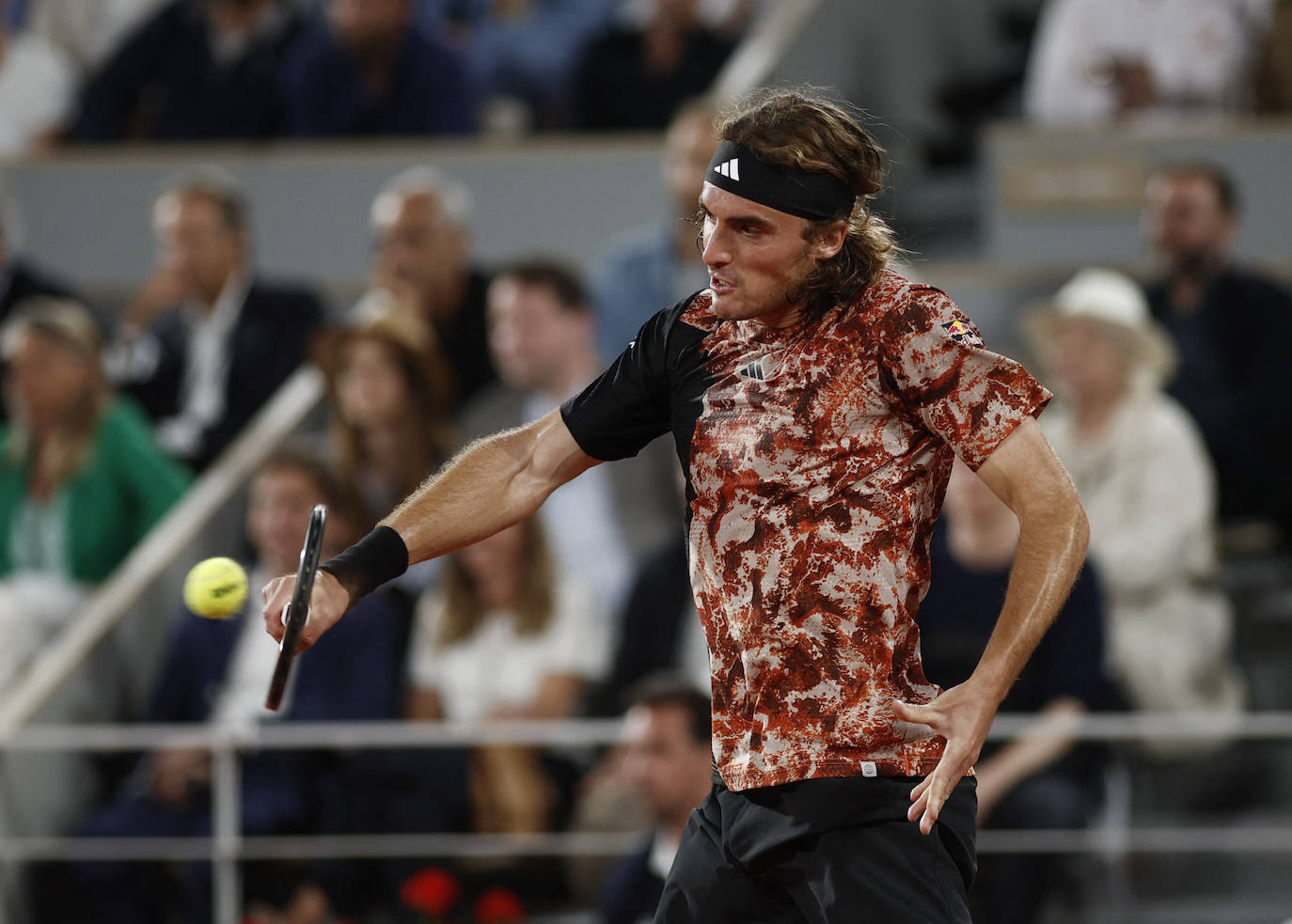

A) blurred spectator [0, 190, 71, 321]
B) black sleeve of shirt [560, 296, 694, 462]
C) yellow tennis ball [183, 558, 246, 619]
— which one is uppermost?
blurred spectator [0, 190, 71, 321]

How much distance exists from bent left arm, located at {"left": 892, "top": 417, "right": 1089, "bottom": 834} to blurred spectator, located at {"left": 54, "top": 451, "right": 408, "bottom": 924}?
3.29 m

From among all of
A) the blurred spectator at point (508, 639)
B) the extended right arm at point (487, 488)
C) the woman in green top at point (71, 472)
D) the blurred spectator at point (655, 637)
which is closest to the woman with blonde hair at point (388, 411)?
the blurred spectator at point (508, 639)

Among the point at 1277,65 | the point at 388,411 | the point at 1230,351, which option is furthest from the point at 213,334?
the point at 1277,65

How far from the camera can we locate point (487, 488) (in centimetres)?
287

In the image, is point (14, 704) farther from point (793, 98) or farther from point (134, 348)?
point (793, 98)

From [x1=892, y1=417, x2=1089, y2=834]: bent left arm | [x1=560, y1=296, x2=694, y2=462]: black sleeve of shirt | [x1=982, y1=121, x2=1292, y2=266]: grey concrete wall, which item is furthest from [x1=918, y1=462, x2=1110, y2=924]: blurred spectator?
[x1=892, y1=417, x2=1089, y2=834]: bent left arm

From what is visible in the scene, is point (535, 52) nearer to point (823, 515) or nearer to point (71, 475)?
point (71, 475)

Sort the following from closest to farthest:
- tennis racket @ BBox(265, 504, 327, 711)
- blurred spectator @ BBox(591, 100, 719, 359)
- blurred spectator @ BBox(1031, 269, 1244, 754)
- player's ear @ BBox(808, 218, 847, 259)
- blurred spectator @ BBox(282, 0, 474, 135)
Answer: tennis racket @ BBox(265, 504, 327, 711), player's ear @ BBox(808, 218, 847, 259), blurred spectator @ BBox(1031, 269, 1244, 754), blurred spectator @ BBox(591, 100, 719, 359), blurred spectator @ BBox(282, 0, 474, 135)

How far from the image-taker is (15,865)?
5664mm

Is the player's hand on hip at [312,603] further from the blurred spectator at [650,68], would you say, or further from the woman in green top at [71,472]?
the blurred spectator at [650,68]

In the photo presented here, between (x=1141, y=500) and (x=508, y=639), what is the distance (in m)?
1.85

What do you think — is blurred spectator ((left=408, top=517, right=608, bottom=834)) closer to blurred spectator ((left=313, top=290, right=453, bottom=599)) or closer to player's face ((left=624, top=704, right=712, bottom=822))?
blurred spectator ((left=313, top=290, right=453, bottom=599))

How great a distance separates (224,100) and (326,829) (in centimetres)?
425

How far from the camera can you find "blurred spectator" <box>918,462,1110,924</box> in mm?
5102
